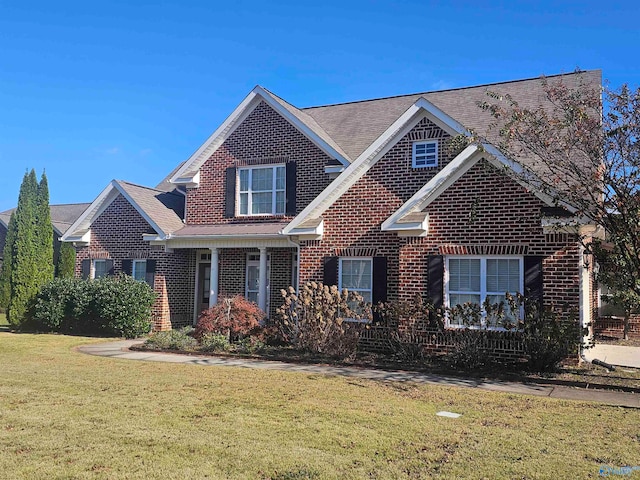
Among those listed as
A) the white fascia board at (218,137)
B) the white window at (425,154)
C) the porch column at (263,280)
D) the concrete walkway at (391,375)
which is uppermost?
the white fascia board at (218,137)

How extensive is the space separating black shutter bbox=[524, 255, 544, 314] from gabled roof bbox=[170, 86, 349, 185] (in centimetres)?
773

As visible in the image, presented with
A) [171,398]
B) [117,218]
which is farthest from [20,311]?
[171,398]

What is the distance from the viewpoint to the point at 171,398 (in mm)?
8383

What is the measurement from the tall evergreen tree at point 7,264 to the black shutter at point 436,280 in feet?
50.2

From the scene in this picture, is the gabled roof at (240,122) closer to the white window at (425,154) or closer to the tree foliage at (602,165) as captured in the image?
the white window at (425,154)

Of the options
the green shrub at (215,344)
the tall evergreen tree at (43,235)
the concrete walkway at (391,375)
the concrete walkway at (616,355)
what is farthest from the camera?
the tall evergreen tree at (43,235)

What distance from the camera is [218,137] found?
1920cm

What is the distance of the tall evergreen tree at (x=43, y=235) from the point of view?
768 inches

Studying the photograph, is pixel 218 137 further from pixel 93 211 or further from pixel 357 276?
pixel 357 276

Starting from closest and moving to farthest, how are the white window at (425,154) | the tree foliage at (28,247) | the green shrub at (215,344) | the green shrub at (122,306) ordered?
the green shrub at (215,344) → the white window at (425,154) → the green shrub at (122,306) → the tree foliage at (28,247)

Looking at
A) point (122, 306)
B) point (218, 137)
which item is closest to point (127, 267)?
point (122, 306)

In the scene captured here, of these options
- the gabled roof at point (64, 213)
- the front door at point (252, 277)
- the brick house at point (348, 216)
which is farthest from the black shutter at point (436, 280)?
the gabled roof at point (64, 213)

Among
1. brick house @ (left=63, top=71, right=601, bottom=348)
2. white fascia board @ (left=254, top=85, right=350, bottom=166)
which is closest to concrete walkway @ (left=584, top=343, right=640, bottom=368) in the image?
brick house @ (left=63, top=71, right=601, bottom=348)

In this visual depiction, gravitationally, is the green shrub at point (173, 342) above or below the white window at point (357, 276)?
below
